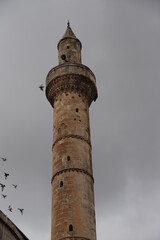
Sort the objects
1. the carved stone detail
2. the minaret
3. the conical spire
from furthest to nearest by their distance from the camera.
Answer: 1. the conical spire
2. the carved stone detail
3. the minaret

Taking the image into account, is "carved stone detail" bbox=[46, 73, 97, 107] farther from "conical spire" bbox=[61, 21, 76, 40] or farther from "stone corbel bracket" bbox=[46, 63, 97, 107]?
"conical spire" bbox=[61, 21, 76, 40]

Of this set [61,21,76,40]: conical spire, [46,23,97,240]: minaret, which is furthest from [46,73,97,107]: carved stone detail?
[61,21,76,40]: conical spire

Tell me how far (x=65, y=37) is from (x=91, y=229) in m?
11.3

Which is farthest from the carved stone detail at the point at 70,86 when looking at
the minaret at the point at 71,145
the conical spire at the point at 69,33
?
the conical spire at the point at 69,33

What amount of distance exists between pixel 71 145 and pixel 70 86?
359 centimetres

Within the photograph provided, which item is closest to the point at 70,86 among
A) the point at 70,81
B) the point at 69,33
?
the point at 70,81

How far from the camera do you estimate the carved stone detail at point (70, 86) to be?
20469 mm

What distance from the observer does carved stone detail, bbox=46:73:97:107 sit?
20.5m

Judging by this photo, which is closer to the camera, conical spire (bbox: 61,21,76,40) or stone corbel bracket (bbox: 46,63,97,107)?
stone corbel bracket (bbox: 46,63,97,107)

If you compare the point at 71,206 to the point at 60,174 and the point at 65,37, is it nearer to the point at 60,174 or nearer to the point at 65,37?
the point at 60,174

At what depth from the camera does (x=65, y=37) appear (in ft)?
74.2

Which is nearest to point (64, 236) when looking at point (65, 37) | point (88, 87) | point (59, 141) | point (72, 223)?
point (72, 223)

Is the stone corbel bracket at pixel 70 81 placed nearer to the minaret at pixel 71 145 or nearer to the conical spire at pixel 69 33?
the minaret at pixel 71 145

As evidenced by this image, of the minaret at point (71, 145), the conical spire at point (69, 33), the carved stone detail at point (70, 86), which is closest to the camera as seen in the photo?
the minaret at point (71, 145)
